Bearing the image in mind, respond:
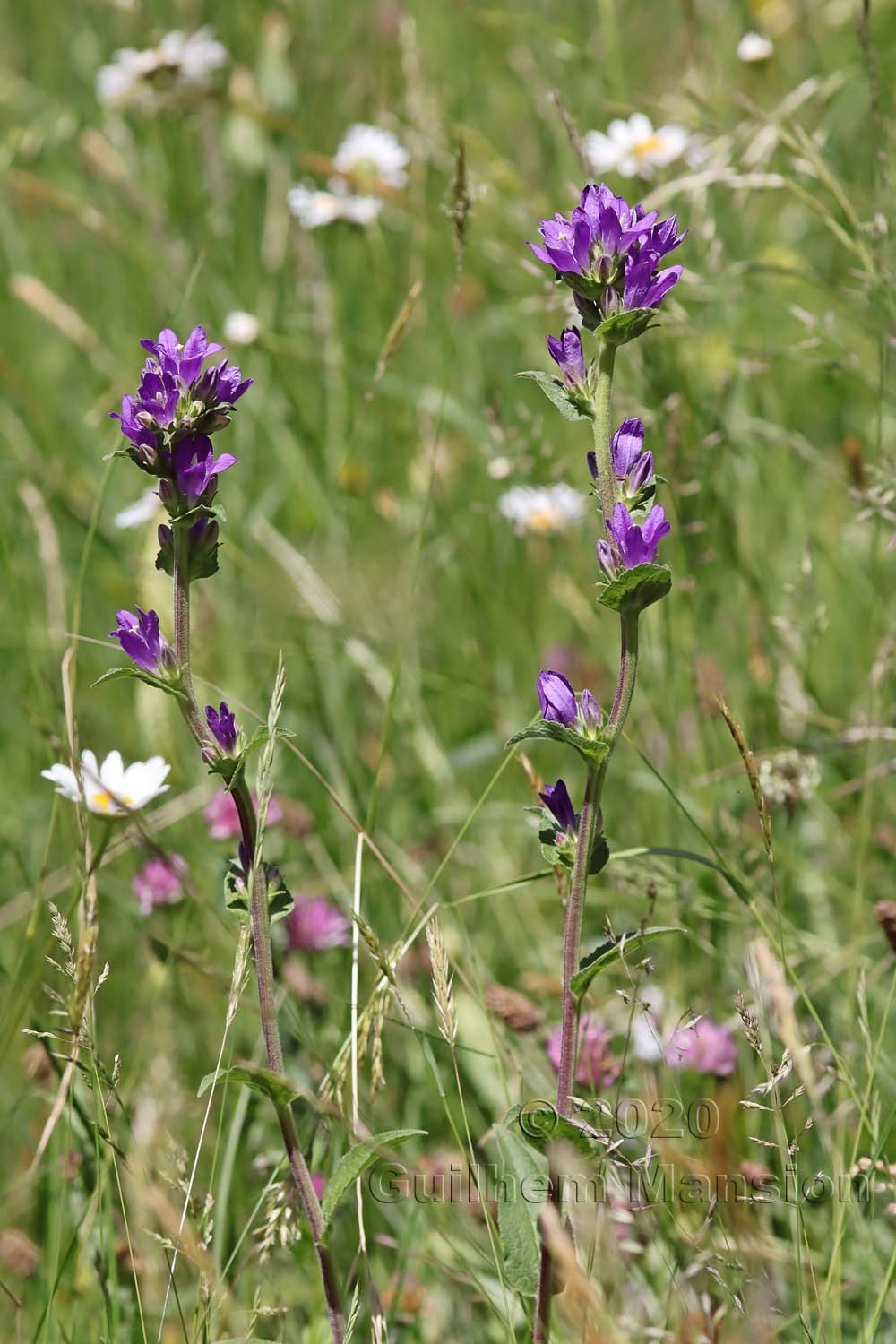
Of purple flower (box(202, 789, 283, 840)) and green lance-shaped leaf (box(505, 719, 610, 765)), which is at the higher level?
purple flower (box(202, 789, 283, 840))

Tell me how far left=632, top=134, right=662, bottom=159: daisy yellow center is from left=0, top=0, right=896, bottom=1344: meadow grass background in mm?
90

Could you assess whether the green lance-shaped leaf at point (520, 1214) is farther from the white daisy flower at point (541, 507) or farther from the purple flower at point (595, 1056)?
the white daisy flower at point (541, 507)

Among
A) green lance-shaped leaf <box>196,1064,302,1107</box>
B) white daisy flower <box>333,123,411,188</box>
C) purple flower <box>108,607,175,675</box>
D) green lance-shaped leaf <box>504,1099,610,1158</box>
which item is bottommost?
green lance-shaped leaf <box>504,1099,610,1158</box>

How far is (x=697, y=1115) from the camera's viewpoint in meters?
1.78

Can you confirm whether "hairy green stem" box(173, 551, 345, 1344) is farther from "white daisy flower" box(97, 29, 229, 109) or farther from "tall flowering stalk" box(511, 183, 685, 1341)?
"white daisy flower" box(97, 29, 229, 109)

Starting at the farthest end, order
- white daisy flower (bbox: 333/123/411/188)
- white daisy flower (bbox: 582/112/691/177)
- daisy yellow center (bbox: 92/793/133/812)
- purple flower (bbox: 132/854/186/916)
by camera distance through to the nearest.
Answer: white daisy flower (bbox: 333/123/411/188) < white daisy flower (bbox: 582/112/691/177) < purple flower (bbox: 132/854/186/916) < daisy yellow center (bbox: 92/793/133/812)

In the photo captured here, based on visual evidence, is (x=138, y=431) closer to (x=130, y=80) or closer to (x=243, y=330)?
(x=243, y=330)

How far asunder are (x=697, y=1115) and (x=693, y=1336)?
1.38 feet

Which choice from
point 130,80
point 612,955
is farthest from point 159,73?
point 612,955

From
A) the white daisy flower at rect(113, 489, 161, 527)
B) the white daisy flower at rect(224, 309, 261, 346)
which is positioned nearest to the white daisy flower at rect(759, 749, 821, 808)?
the white daisy flower at rect(113, 489, 161, 527)

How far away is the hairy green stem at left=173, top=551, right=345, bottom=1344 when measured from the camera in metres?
1.23

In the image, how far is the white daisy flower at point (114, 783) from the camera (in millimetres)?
1521

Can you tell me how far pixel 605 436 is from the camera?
1242 mm

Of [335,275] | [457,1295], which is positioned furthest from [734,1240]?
[335,275]
